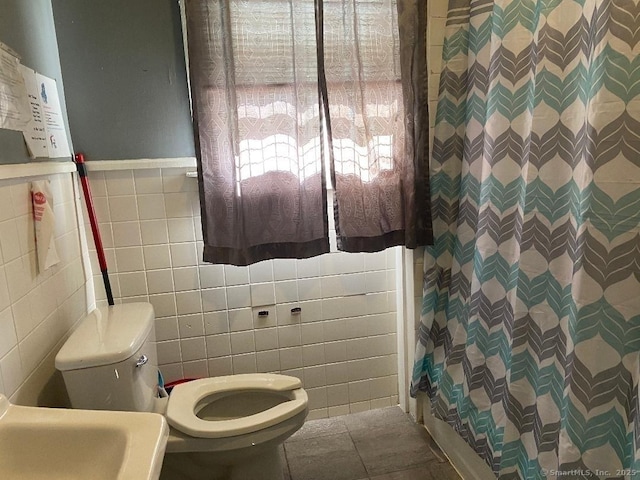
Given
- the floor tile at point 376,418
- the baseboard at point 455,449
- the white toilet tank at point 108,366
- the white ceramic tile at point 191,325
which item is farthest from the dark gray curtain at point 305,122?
the floor tile at point 376,418

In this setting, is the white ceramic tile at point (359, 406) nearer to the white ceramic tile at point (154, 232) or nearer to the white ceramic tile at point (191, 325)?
the white ceramic tile at point (191, 325)

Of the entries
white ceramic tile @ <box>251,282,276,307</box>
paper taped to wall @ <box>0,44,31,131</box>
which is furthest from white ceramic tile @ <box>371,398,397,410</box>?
paper taped to wall @ <box>0,44,31,131</box>

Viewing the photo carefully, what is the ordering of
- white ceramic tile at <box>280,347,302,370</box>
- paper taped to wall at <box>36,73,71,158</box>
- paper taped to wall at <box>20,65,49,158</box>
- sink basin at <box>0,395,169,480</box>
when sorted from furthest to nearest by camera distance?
white ceramic tile at <box>280,347,302,370</box> → paper taped to wall at <box>36,73,71,158</box> → paper taped to wall at <box>20,65,49,158</box> → sink basin at <box>0,395,169,480</box>

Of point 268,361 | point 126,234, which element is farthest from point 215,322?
point 126,234

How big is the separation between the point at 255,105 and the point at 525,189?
962mm

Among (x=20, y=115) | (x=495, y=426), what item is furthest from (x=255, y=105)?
(x=495, y=426)

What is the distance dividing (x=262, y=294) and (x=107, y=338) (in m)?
0.75

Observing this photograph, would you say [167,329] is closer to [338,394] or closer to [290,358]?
[290,358]

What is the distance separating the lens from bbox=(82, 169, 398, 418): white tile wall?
1.81m

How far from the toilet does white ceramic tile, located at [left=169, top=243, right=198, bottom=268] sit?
312 mm

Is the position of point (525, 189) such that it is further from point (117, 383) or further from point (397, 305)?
point (117, 383)

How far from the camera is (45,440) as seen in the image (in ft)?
3.08

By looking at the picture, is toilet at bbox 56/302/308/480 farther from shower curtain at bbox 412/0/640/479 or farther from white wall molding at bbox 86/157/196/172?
shower curtain at bbox 412/0/640/479

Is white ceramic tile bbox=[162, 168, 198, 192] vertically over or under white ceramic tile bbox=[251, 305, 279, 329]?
over
